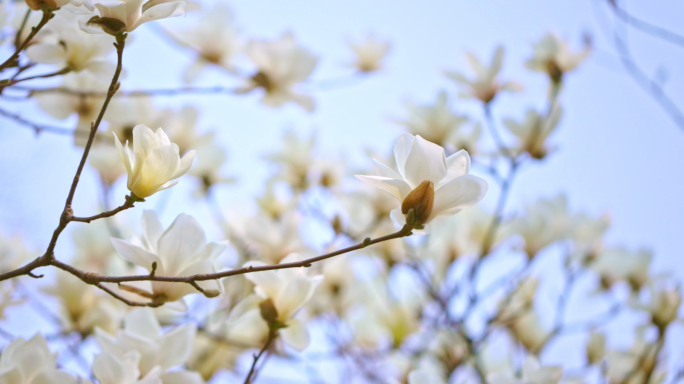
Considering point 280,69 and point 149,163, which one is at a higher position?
point 149,163

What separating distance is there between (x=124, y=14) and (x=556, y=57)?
1.05 meters

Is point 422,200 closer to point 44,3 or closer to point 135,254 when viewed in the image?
point 135,254

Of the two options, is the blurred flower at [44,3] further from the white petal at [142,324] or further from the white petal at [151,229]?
the white petal at [142,324]

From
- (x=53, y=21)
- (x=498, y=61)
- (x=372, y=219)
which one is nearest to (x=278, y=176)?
(x=372, y=219)

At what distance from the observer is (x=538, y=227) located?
138 centimetres

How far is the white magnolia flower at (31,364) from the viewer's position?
543 millimetres

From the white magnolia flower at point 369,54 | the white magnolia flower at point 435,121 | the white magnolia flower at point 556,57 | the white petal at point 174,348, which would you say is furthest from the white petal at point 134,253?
the white magnolia flower at point 369,54

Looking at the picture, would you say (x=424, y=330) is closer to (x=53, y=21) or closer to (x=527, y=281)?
(x=527, y=281)

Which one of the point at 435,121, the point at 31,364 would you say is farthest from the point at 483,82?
the point at 31,364

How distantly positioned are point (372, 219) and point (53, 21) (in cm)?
→ 97

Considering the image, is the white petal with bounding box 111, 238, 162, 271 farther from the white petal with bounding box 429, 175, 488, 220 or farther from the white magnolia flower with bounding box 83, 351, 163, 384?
the white petal with bounding box 429, 175, 488, 220

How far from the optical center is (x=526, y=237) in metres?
1.37

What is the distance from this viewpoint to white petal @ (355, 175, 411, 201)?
514 mm

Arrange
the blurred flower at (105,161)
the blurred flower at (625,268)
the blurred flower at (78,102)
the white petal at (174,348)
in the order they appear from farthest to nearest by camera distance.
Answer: the blurred flower at (625,268) < the blurred flower at (105,161) < the blurred flower at (78,102) < the white petal at (174,348)
